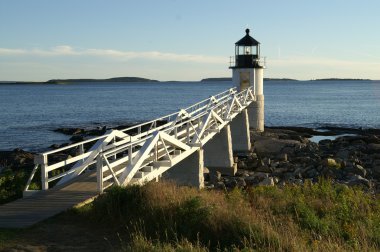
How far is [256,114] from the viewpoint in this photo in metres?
30.7

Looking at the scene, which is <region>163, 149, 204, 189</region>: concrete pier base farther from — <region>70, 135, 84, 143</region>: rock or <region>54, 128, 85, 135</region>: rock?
<region>54, 128, 85, 135</region>: rock

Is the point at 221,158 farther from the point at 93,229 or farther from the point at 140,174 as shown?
the point at 93,229

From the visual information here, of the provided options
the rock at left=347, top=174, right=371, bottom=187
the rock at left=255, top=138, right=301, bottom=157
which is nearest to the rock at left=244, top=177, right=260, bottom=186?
the rock at left=347, top=174, right=371, bottom=187

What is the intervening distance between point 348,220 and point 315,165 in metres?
12.7

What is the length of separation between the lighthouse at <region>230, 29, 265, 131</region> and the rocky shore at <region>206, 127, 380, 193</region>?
134 cm

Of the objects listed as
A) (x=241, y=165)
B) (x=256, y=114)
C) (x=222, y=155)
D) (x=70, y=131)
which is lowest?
(x=70, y=131)

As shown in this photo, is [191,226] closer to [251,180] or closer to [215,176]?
[251,180]

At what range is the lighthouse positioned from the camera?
101 feet

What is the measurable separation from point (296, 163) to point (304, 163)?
583 millimetres

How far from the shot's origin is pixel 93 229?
293 inches

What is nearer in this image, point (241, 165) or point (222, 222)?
point (222, 222)

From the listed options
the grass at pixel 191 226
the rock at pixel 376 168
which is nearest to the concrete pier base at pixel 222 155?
the rock at pixel 376 168

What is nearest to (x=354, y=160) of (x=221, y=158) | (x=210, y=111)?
(x=221, y=158)

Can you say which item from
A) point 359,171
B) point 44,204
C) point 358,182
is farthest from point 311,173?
point 44,204
